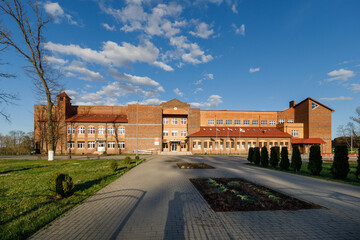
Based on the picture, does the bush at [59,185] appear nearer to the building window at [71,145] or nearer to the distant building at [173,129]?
the distant building at [173,129]

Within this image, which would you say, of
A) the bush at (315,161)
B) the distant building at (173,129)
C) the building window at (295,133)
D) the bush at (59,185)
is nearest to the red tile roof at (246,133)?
the distant building at (173,129)

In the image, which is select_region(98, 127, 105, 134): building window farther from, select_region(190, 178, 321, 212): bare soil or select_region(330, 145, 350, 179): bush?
select_region(330, 145, 350, 179): bush

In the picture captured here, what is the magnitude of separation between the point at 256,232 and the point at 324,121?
54.4m

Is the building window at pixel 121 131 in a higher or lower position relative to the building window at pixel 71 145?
higher

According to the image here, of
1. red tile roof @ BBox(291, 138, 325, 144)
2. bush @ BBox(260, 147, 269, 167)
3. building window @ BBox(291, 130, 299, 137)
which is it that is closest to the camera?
bush @ BBox(260, 147, 269, 167)

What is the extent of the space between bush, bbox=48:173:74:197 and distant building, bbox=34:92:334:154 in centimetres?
3120

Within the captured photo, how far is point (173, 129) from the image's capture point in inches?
1709

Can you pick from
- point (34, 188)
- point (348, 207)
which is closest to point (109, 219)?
point (34, 188)

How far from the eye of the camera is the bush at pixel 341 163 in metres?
11.9

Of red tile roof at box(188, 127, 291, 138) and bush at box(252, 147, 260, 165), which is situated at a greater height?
red tile roof at box(188, 127, 291, 138)

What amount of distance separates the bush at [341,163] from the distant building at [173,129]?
26264mm

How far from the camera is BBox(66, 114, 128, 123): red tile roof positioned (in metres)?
40.4

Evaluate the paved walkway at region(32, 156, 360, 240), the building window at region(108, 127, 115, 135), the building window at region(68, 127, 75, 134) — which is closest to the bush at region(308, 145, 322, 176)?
the paved walkway at region(32, 156, 360, 240)

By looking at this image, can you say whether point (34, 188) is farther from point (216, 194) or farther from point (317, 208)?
point (317, 208)
